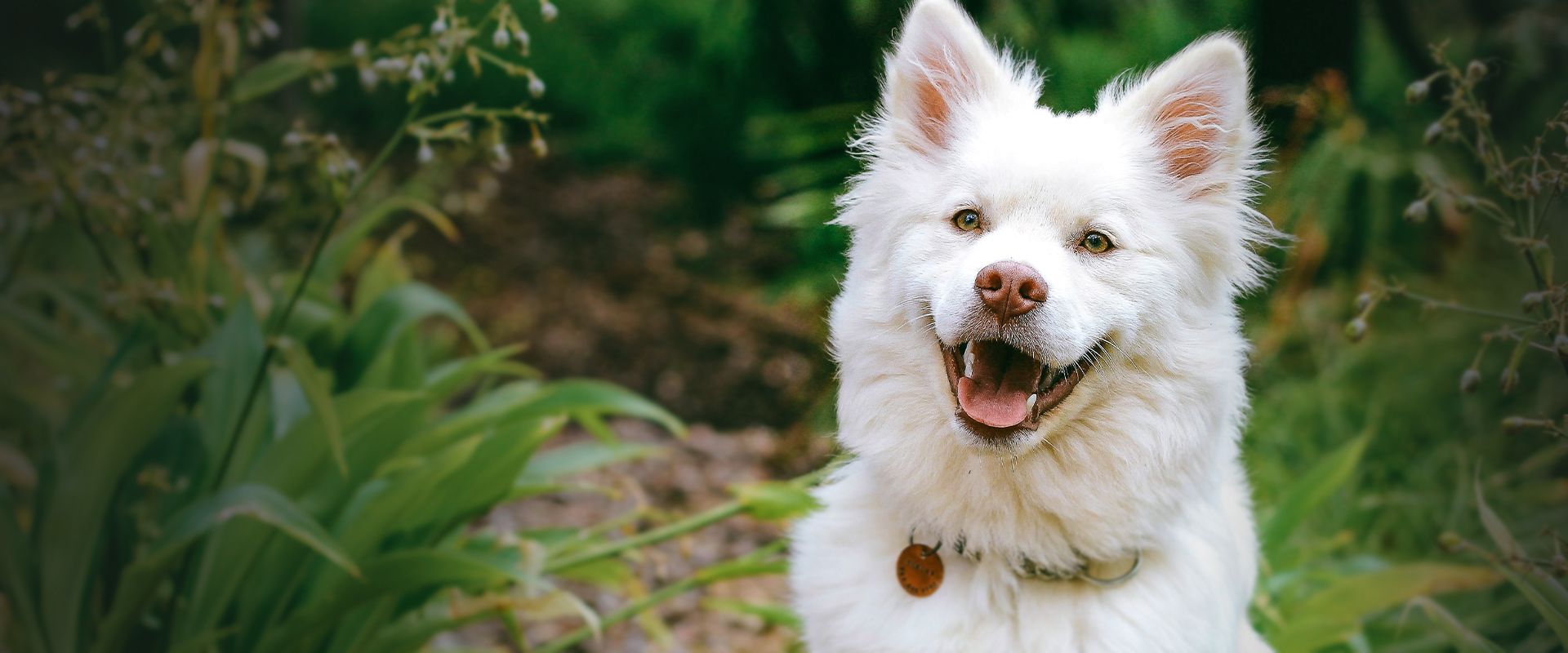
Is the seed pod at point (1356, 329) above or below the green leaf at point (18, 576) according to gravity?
above

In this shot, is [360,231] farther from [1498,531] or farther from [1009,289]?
[1498,531]

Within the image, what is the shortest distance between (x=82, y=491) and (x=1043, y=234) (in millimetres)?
2108

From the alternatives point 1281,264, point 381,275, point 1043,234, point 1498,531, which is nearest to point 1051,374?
point 1043,234

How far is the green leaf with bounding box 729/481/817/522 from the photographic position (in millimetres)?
2893

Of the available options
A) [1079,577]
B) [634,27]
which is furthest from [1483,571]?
[634,27]

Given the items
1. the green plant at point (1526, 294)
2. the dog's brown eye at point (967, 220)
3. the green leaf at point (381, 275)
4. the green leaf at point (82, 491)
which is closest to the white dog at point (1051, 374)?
the dog's brown eye at point (967, 220)

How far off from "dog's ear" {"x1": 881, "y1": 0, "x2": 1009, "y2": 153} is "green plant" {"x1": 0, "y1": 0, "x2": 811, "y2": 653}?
2.43 feet

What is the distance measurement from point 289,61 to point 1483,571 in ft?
11.3

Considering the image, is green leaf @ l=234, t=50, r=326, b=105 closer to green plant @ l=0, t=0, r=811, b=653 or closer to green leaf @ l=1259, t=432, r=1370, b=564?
green plant @ l=0, t=0, r=811, b=653

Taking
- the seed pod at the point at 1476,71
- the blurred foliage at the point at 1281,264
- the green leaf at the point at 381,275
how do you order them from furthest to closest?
the green leaf at the point at 381,275, the blurred foliage at the point at 1281,264, the seed pod at the point at 1476,71

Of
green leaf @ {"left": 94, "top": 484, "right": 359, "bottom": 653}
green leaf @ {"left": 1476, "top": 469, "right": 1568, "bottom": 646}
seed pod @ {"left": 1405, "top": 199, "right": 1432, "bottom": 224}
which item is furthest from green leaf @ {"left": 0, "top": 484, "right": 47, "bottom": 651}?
green leaf @ {"left": 1476, "top": 469, "right": 1568, "bottom": 646}

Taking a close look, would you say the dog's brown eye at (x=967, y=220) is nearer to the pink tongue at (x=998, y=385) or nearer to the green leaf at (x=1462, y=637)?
A: the pink tongue at (x=998, y=385)

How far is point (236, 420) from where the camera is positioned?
267 centimetres

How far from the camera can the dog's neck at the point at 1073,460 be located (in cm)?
190
